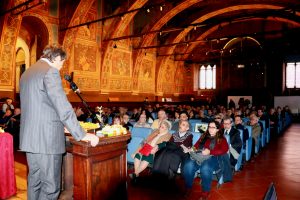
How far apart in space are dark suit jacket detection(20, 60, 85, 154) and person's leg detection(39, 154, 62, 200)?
0.07m

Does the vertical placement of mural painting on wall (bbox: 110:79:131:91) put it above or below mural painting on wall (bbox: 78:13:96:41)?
below

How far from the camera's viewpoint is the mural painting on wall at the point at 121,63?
1675 cm

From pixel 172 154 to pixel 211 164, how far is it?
0.66m

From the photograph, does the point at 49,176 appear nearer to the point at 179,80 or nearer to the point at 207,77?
the point at 179,80

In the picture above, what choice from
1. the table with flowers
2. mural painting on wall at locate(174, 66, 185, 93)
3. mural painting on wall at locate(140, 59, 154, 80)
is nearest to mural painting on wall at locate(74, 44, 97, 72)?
mural painting on wall at locate(140, 59, 154, 80)

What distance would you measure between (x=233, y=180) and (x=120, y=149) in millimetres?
3081

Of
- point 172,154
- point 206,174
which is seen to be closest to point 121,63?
point 172,154

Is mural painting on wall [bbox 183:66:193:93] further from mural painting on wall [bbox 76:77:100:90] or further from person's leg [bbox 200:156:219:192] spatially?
person's leg [bbox 200:156:219:192]

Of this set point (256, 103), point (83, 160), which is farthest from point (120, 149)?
point (256, 103)

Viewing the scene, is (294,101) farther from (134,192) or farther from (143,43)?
(134,192)

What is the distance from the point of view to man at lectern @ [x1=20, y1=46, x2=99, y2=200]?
7.69 ft

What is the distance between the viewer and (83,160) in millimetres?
2658

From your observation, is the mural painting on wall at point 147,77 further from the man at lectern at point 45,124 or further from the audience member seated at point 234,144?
the man at lectern at point 45,124

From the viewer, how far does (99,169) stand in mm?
2744
